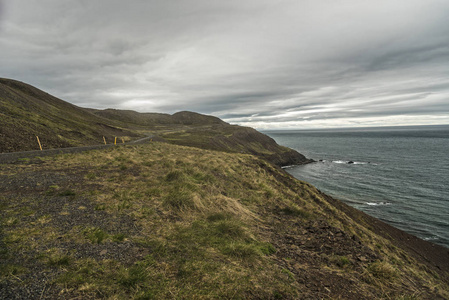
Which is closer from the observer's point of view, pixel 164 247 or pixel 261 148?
pixel 164 247

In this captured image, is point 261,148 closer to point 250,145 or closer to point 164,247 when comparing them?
point 250,145

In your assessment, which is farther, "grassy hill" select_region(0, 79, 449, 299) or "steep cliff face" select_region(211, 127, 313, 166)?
"steep cliff face" select_region(211, 127, 313, 166)

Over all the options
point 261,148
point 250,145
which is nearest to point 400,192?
point 261,148

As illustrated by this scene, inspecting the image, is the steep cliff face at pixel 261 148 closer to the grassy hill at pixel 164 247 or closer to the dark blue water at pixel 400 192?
the dark blue water at pixel 400 192

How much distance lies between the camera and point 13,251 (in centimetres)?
504

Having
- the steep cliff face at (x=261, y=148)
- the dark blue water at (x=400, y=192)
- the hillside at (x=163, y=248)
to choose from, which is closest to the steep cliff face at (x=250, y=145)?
the steep cliff face at (x=261, y=148)

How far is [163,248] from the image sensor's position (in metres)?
5.88

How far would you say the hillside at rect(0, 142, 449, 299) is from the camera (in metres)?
4.37

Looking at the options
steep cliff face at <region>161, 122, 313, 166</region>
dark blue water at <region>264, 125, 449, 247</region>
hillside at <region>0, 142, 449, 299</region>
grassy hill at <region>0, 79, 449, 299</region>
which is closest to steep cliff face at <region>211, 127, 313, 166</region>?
steep cliff face at <region>161, 122, 313, 166</region>

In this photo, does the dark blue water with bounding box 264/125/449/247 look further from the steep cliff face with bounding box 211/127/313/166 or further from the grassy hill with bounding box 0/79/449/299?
the grassy hill with bounding box 0/79/449/299

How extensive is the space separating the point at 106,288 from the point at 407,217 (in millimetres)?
38194

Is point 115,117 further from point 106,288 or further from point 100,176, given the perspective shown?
point 106,288

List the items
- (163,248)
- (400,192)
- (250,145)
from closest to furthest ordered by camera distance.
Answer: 1. (163,248)
2. (400,192)
3. (250,145)

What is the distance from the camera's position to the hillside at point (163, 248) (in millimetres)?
4367
